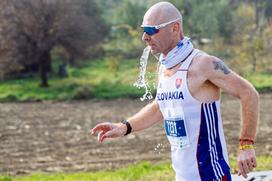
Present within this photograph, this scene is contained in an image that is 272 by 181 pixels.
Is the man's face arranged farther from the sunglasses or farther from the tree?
the tree

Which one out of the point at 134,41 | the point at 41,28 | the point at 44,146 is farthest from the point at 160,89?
the point at 134,41

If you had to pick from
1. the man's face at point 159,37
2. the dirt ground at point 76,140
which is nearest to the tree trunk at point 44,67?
the dirt ground at point 76,140

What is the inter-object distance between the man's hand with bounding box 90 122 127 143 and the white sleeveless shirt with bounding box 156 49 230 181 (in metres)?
0.66

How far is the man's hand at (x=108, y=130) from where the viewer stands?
14.0 ft

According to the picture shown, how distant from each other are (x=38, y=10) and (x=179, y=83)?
2928 centimetres

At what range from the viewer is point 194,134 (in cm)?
370

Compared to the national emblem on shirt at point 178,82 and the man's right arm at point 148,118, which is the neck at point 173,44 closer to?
the national emblem on shirt at point 178,82

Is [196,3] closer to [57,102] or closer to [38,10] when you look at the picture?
[38,10]

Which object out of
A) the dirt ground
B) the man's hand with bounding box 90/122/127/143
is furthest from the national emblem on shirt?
the dirt ground

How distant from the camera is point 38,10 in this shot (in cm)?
3212

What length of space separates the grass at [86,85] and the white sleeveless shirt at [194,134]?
67.7 feet

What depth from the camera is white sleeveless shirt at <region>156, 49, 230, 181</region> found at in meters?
3.67

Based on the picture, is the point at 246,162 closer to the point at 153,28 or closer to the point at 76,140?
the point at 153,28

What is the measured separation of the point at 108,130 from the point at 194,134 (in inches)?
33.6
